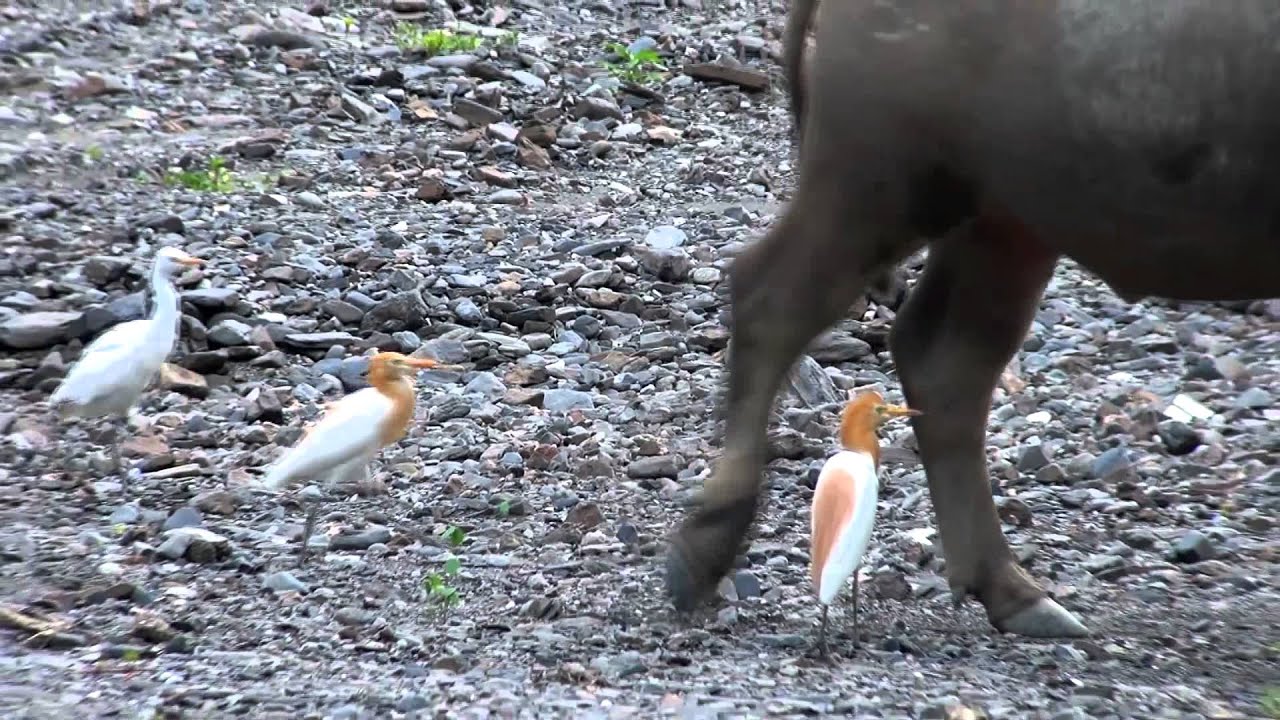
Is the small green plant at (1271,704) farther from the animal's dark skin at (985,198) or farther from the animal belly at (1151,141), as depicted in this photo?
the animal belly at (1151,141)

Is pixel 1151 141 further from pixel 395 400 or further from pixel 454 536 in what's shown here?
pixel 395 400

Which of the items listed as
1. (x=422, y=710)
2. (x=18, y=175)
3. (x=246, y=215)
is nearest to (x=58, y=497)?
(x=422, y=710)

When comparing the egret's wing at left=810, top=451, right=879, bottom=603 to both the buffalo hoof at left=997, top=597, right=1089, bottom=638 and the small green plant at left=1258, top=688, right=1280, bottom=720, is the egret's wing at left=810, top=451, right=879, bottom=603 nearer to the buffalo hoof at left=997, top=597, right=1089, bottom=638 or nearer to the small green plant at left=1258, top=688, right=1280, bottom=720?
the buffalo hoof at left=997, top=597, right=1089, bottom=638

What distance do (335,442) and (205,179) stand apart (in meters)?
4.51

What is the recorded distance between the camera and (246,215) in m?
10.2

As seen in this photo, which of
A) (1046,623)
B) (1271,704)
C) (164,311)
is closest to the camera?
(1271,704)

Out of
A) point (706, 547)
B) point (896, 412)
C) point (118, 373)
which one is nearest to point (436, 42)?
point (118, 373)

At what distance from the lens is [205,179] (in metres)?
10.7

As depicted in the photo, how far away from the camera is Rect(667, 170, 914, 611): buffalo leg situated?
526 cm

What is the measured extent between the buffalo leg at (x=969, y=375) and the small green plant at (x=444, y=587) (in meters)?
1.47

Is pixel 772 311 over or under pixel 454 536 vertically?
over

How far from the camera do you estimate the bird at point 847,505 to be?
529 cm

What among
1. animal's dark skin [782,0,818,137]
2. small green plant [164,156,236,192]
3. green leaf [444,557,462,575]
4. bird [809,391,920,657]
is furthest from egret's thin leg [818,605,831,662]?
small green plant [164,156,236,192]

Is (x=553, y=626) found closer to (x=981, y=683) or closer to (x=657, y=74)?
A: (x=981, y=683)
